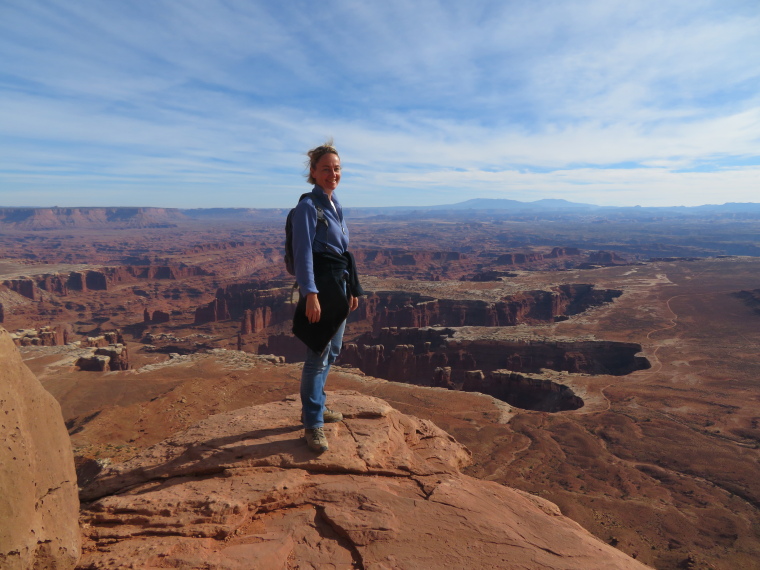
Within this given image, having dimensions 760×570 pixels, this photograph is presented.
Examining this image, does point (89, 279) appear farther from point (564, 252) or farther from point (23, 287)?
point (564, 252)

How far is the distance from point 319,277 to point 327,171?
3.48ft

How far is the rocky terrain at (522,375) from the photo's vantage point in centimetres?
1019

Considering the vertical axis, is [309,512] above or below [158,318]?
above

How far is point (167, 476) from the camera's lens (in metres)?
3.81

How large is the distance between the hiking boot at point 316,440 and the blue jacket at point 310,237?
4.71ft

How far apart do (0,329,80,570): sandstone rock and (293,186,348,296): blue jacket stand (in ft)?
6.83

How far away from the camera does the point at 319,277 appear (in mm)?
3889

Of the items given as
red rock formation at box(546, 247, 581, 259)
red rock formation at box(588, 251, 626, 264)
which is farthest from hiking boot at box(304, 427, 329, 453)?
red rock formation at box(546, 247, 581, 259)

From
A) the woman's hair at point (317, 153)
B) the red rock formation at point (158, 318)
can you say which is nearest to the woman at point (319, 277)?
the woman's hair at point (317, 153)

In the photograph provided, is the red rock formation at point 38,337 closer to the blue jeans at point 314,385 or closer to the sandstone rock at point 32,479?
the sandstone rock at point 32,479

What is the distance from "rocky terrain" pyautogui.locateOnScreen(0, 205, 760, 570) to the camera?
10.2 m

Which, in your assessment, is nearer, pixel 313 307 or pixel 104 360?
pixel 313 307

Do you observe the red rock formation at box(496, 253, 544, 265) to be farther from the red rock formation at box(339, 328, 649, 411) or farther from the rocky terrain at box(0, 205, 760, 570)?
the red rock formation at box(339, 328, 649, 411)

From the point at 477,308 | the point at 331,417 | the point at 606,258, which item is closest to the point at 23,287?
the point at 477,308
